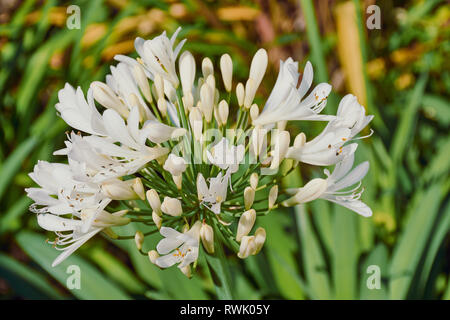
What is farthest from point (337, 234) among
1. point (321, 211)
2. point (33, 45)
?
point (33, 45)

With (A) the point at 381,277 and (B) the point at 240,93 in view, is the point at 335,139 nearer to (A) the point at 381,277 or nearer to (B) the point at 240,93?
(B) the point at 240,93

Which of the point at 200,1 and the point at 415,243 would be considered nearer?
the point at 415,243

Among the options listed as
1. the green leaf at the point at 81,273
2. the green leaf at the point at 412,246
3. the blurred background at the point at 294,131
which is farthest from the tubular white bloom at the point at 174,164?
the green leaf at the point at 412,246

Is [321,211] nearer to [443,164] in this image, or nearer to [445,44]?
[443,164]

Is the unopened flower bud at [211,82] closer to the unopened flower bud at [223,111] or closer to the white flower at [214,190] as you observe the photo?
the unopened flower bud at [223,111]

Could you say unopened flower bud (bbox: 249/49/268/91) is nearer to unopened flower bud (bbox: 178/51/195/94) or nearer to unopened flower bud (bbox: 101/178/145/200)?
unopened flower bud (bbox: 178/51/195/94)

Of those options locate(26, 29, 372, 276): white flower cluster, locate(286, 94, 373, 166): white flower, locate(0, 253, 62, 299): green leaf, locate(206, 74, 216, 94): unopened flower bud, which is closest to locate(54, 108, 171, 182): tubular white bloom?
locate(26, 29, 372, 276): white flower cluster
